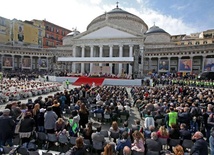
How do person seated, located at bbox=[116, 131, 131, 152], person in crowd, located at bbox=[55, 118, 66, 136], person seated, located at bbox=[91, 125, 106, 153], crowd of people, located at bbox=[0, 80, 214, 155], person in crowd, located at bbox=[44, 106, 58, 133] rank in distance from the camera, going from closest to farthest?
crowd of people, located at bbox=[0, 80, 214, 155] < person seated, located at bbox=[116, 131, 131, 152] < person seated, located at bbox=[91, 125, 106, 153] < person in crowd, located at bbox=[55, 118, 66, 136] < person in crowd, located at bbox=[44, 106, 58, 133]

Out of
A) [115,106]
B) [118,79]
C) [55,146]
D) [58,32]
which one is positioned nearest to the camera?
[55,146]

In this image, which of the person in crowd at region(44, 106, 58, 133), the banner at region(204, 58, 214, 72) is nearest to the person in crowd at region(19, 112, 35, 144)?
the person in crowd at region(44, 106, 58, 133)

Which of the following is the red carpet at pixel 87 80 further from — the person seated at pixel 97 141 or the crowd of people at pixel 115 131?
the person seated at pixel 97 141

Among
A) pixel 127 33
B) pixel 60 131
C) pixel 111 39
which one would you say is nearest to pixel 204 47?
pixel 127 33

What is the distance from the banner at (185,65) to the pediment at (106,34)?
15947 millimetres

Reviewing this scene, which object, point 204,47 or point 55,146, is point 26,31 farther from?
point 55,146

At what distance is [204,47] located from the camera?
40.8 m

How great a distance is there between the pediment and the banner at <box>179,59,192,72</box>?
15.9 m

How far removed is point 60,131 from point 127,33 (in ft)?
144

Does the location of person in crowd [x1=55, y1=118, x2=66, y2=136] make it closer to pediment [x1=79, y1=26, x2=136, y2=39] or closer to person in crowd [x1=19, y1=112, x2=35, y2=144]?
person in crowd [x1=19, y1=112, x2=35, y2=144]

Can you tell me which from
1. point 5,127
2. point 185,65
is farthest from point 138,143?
point 185,65

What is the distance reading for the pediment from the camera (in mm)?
47622

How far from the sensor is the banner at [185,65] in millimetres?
40875

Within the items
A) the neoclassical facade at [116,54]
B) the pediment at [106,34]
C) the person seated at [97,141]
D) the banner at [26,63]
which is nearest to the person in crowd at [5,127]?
the person seated at [97,141]
